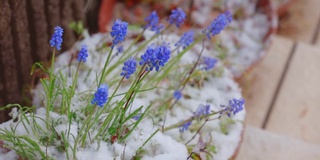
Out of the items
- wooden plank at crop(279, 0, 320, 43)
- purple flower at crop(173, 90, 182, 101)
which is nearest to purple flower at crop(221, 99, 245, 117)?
purple flower at crop(173, 90, 182, 101)

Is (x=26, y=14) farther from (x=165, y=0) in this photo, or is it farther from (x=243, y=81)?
(x=243, y=81)

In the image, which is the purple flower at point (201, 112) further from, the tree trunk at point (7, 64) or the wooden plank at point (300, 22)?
the wooden plank at point (300, 22)

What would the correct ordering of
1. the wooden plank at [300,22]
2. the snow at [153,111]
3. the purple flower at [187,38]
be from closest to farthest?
the snow at [153,111], the purple flower at [187,38], the wooden plank at [300,22]

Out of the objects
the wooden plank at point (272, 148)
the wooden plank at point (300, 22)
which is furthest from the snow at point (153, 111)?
the wooden plank at point (300, 22)

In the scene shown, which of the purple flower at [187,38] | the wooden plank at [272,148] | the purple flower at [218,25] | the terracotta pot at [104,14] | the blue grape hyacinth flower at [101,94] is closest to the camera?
the blue grape hyacinth flower at [101,94]

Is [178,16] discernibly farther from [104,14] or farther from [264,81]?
[264,81]

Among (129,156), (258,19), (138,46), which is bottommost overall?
(129,156)

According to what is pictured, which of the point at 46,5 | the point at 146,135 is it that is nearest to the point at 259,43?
the point at 46,5

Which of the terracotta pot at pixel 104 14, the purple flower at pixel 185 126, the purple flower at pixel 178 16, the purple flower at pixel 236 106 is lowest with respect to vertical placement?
the purple flower at pixel 185 126
